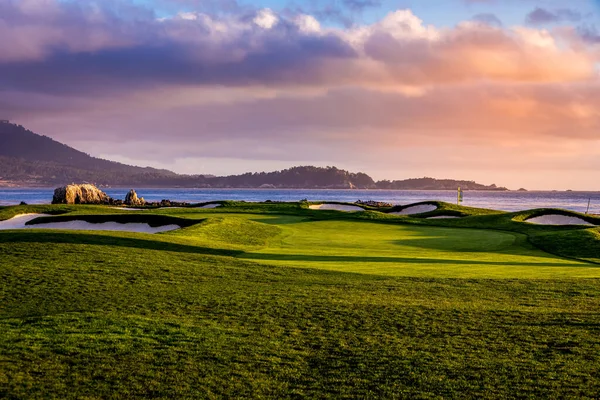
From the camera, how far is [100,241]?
2103 cm

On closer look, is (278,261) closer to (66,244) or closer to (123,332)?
(66,244)

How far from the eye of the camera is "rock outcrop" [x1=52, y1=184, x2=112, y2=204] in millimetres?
81812

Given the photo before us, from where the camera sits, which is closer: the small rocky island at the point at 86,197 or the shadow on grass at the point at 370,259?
the shadow on grass at the point at 370,259

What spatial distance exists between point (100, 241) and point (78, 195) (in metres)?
68.8

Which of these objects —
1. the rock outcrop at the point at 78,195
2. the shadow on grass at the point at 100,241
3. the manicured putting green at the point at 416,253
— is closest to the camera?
the manicured putting green at the point at 416,253

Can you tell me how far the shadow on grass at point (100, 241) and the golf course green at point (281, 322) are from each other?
110mm

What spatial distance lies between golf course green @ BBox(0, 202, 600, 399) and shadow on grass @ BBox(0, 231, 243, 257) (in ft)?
0.36

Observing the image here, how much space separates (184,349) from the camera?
30.9 feet

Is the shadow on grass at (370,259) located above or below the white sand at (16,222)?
above

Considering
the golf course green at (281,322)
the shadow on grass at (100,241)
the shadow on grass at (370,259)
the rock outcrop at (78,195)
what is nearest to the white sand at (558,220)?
the golf course green at (281,322)

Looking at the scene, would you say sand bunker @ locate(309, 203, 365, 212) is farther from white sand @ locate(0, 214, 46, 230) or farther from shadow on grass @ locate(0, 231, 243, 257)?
shadow on grass @ locate(0, 231, 243, 257)

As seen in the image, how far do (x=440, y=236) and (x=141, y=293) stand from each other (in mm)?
21705

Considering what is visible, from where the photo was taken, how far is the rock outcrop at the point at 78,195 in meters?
81.8

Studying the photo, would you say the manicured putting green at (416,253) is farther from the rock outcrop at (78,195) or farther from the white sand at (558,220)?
the rock outcrop at (78,195)
